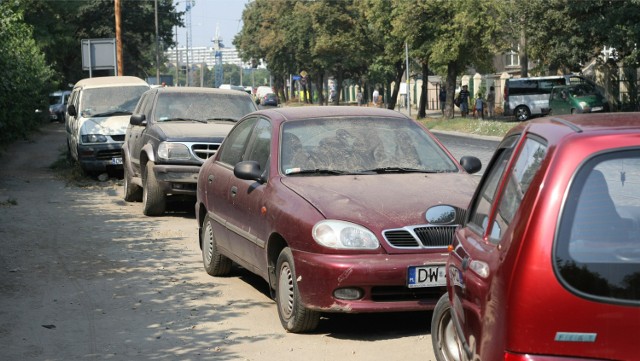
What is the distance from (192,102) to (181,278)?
6.00 m

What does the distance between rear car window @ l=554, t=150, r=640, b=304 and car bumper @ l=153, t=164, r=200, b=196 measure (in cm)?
1014

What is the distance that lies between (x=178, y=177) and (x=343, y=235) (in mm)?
7116

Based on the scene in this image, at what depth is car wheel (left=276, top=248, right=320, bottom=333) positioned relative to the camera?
6.99 metres

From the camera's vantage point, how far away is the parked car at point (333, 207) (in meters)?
6.74

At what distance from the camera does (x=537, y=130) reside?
4.31m

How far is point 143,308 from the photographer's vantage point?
27.0ft

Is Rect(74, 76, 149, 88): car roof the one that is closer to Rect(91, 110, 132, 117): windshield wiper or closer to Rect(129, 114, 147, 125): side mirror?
Rect(91, 110, 132, 117): windshield wiper

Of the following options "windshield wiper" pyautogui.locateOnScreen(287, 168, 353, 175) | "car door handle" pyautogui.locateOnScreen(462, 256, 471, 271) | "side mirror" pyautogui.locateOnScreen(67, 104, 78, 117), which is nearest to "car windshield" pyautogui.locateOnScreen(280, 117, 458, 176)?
"windshield wiper" pyautogui.locateOnScreen(287, 168, 353, 175)

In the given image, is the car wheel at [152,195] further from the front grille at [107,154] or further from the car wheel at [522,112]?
the car wheel at [522,112]

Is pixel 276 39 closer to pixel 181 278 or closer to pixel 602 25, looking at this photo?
pixel 602 25

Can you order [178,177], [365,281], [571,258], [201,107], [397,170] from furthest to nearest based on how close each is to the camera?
[201,107]
[178,177]
[397,170]
[365,281]
[571,258]

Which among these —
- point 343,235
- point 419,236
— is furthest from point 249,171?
point 419,236

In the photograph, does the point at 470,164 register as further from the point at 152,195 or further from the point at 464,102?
the point at 464,102

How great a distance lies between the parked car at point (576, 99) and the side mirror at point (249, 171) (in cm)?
3591
